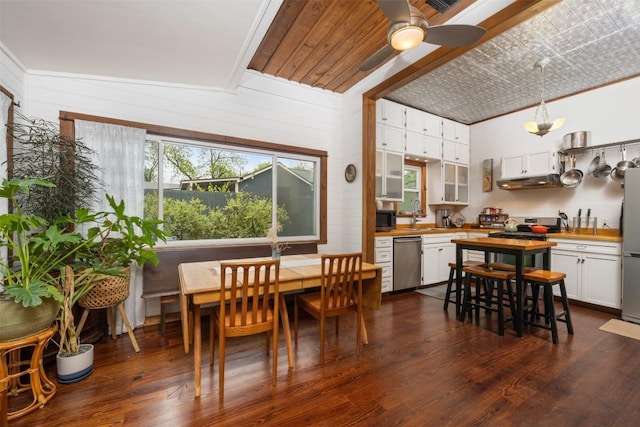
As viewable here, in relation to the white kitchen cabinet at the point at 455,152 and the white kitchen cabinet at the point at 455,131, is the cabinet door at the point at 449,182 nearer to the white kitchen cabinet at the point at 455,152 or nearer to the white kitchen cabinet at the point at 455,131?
the white kitchen cabinet at the point at 455,152

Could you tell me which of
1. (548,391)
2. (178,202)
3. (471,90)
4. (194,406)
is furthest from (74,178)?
(471,90)

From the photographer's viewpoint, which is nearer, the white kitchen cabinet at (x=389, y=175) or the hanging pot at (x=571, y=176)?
the hanging pot at (x=571, y=176)

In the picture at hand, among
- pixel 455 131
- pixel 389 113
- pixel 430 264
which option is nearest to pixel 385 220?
pixel 430 264

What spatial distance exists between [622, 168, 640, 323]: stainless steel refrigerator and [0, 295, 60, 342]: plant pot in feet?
17.5

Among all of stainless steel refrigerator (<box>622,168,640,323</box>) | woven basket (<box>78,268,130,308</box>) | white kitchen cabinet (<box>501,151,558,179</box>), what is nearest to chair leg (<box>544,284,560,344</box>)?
stainless steel refrigerator (<box>622,168,640,323</box>)

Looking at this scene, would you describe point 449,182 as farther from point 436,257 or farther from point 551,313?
point 551,313

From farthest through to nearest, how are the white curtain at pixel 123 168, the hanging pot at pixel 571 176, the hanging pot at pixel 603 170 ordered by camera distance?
1. the hanging pot at pixel 571 176
2. the hanging pot at pixel 603 170
3. the white curtain at pixel 123 168

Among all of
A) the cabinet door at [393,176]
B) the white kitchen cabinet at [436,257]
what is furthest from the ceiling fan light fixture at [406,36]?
the white kitchen cabinet at [436,257]

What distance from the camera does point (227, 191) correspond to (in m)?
3.49

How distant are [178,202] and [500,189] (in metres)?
5.25

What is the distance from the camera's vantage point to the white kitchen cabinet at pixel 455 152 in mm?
4957

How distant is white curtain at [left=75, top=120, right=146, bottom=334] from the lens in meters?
2.65

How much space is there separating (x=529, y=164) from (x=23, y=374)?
612cm

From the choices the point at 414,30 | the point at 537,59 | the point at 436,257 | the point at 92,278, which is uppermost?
the point at 537,59
